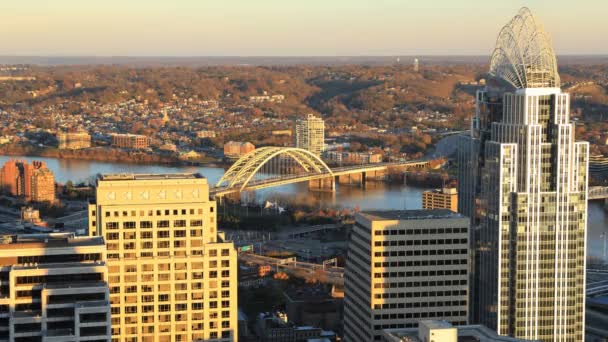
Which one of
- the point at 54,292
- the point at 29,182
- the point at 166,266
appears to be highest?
the point at 54,292

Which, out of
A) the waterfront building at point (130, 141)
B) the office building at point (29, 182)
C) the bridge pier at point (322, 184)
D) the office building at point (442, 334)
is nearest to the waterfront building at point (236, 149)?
the waterfront building at point (130, 141)

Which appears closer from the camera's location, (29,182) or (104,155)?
(29,182)

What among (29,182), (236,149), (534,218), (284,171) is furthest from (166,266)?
(236,149)

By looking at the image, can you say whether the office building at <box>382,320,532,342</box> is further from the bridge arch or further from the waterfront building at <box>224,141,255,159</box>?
the waterfront building at <box>224,141,255,159</box>

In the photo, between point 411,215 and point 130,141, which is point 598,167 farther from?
point 411,215

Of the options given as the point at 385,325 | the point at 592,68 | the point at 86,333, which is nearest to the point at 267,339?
the point at 385,325

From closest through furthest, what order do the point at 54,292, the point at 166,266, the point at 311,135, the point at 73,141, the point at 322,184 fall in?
the point at 54,292 → the point at 166,266 → the point at 322,184 → the point at 311,135 → the point at 73,141

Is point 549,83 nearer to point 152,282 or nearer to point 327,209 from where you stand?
point 152,282
